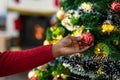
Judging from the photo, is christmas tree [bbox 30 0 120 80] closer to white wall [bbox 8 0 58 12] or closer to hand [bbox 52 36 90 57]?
hand [bbox 52 36 90 57]

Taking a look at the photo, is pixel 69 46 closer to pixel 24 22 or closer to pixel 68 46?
pixel 68 46

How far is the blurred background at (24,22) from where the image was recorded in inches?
201

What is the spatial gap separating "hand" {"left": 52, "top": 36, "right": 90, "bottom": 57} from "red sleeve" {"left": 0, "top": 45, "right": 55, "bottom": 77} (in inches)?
1.2

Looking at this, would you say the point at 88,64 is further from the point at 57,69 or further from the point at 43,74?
the point at 43,74

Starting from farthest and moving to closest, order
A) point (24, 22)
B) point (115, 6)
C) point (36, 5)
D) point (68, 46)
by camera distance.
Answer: point (24, 22)
point (36, 5)
point (115, 6)
point (68, 46)

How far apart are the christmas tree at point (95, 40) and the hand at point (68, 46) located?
0.12m

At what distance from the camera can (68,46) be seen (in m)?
1.19

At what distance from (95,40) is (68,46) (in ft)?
0.90

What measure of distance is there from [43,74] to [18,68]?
46cm

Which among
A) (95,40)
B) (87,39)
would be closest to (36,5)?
(95,40)

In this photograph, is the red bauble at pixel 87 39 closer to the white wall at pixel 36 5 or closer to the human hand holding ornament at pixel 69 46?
the human hand holding ornament at pixel 69 46

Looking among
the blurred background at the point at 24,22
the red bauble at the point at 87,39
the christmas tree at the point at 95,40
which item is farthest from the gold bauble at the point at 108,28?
the blurred background at the point at 24,22

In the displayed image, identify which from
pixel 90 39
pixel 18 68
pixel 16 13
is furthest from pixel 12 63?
pixel 16 13

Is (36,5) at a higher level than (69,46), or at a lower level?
lower
